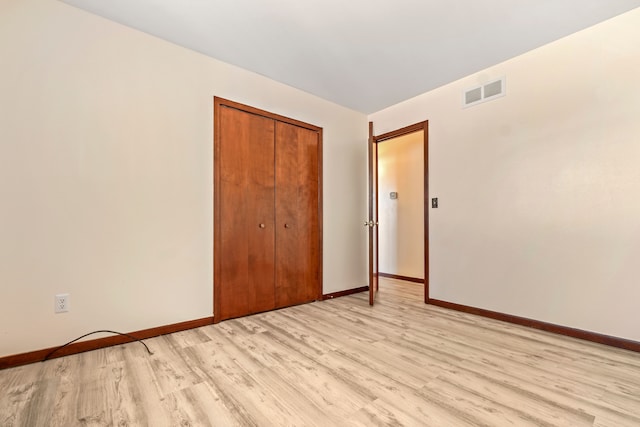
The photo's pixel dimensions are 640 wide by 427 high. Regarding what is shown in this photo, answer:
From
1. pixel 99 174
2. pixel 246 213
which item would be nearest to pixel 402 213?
pixel 246 213

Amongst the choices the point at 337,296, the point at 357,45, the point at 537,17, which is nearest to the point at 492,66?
the point at 537,17

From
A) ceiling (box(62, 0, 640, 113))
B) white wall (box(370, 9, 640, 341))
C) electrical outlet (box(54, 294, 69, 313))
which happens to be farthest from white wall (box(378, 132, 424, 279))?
electrical outlet (box(54, 294, 69, 313))

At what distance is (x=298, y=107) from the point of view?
3246mm

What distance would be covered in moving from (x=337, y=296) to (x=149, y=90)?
2.91 meters

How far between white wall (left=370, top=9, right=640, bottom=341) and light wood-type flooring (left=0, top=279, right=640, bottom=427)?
41 centimetres

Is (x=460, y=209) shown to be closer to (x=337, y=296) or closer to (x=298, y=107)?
(x=337, y=296)

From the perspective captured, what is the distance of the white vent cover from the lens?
106 inches

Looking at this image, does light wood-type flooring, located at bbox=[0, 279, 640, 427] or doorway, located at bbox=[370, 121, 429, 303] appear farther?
doorway, located at bbox=[370, 121, 429, 303]

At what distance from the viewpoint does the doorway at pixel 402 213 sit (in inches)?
176

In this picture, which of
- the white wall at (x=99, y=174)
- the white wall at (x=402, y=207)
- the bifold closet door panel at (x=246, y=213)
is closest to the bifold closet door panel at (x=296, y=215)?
the bifold closet door panel at (x=246, y=213)

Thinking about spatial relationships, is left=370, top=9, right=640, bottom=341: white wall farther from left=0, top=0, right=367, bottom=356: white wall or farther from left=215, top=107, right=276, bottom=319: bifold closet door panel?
left=0, top=0, right=367, bottom=356: white wall

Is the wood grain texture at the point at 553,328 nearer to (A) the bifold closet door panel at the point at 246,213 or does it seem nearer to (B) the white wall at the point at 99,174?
(A) the bifold closet door panel at the point at 246,213

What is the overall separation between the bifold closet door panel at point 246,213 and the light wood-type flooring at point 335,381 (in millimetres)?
435

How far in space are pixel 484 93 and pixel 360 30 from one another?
147 centimetres
